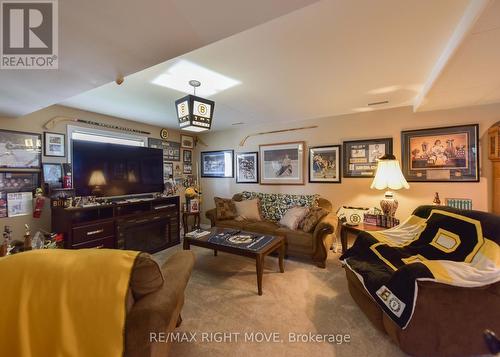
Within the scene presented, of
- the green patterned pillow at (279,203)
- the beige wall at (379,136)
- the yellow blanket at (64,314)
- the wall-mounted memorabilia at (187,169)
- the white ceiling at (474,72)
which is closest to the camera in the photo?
the yellow blanket at (64,314)

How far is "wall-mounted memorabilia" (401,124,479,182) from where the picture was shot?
288 cm

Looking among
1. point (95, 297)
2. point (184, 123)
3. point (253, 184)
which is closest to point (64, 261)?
point (95, 297)

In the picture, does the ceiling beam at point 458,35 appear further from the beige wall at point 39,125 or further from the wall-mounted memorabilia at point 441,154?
the beige wall at point 39,125

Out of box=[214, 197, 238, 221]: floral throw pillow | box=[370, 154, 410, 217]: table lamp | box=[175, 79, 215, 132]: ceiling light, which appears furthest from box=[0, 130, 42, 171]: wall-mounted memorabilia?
box=[370, 154, 410, 217]: table lamp

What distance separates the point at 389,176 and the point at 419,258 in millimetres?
1179

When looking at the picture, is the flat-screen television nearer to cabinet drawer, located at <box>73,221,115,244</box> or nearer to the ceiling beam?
cabinet drawer, located at <box>73,221,115,244</box>

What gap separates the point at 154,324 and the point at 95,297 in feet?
0.95

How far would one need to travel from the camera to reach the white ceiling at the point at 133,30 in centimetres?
101

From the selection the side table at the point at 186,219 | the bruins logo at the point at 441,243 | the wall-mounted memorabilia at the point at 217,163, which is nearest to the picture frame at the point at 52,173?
the side table at the point at 186,219

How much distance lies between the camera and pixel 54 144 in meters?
3.01

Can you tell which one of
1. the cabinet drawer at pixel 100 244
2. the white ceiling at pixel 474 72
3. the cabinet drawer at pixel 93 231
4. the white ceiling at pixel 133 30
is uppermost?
the white ceiling at pixel 474 72

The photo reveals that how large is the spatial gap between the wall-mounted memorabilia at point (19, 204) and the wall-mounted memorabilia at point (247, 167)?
10.8 ft

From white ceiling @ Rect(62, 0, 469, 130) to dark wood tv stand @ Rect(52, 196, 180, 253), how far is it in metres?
1.51

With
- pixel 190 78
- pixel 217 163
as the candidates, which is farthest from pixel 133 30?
pixel 217 163
